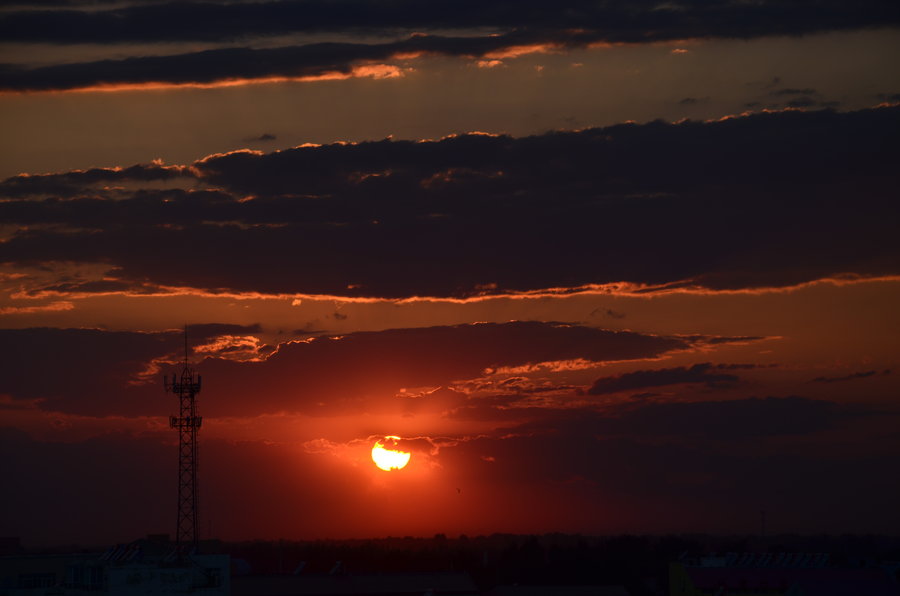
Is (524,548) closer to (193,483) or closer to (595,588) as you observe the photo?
(595,588)

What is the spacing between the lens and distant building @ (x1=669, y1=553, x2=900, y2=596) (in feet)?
318

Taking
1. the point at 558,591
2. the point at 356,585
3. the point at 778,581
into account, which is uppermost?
the point at 356,585

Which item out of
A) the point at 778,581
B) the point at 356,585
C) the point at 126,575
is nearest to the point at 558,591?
the point at 356,585

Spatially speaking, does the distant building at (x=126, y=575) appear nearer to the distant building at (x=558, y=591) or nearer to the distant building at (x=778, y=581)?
the distant building at (x=558, y=591)

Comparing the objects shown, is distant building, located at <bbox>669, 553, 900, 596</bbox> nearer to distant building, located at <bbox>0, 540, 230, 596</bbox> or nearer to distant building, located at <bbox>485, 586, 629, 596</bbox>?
distant building, located at <bbox>485, 586, 629, 596</bbox>

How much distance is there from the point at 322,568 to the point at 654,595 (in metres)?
40.5

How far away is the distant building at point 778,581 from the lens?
97000mm

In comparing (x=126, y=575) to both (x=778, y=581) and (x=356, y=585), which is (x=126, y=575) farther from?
(x=778, y=581)

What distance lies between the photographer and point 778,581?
342ft

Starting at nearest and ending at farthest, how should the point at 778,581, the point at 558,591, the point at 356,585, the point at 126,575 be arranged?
the point at 126,575 < the point at 778,581 < the point at 558,591 < the point at 356,585

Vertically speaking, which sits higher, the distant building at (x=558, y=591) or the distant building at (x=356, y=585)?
the distant building at (x=356, y=585)

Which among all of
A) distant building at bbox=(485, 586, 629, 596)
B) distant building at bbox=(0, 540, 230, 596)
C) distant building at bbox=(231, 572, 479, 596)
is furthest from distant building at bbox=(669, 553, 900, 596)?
distant building at bbox=(0, 540, 230, 596)

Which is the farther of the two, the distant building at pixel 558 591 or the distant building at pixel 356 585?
the distant building at pixel 558 591

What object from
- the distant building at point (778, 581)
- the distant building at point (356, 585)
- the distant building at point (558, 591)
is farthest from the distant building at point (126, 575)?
the distant building at point (778, 581)
